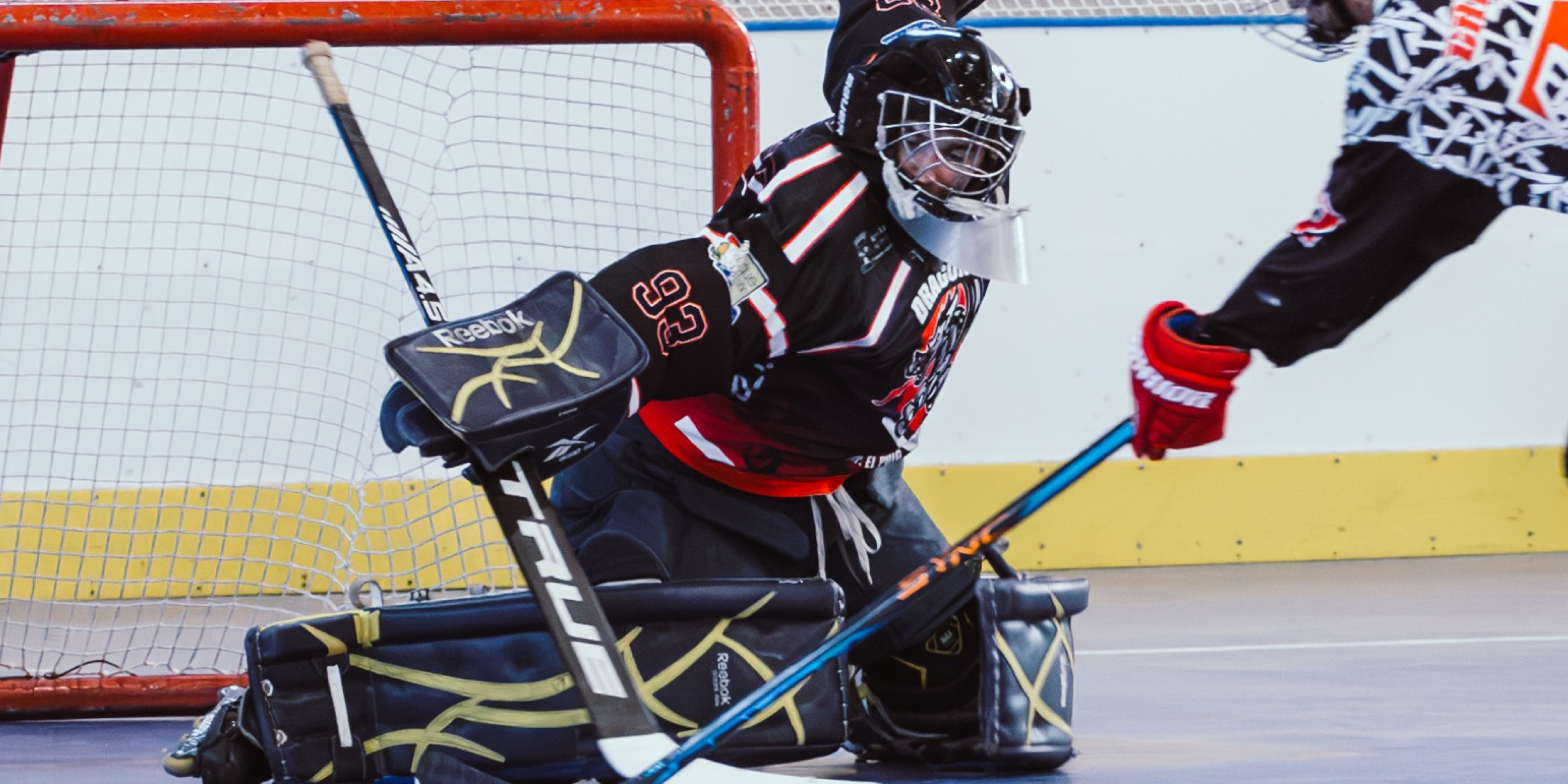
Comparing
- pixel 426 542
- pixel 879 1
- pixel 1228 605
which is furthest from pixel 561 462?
pixel 1228 605

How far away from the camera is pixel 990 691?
9.02 feet

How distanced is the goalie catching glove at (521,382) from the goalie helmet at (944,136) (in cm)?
48

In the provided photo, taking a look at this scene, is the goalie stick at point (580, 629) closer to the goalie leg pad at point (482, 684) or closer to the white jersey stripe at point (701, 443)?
the goalie leg pad at point (482, 684)

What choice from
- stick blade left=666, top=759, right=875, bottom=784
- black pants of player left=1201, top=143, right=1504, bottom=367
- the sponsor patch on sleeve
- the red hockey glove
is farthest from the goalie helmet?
stick blade left=666, top=759, right=875, bottom=784

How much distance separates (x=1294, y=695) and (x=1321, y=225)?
5.50 ft

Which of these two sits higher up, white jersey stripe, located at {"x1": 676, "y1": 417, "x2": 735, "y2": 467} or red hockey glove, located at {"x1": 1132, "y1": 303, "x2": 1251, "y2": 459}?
white jersey stripe, located at {"x1": 676, "y1": 417, "x2": 735, "y2": 467}

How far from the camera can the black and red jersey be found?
2.46 metres

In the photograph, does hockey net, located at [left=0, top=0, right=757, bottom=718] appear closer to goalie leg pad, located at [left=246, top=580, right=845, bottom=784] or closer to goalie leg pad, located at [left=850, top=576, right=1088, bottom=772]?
goalie leg pad, located at [left=850, top=576, right=1088, bottom=772]

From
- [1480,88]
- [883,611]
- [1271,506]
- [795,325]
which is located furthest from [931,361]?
[1271,506]

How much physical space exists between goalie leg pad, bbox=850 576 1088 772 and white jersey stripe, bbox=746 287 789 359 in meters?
0.57

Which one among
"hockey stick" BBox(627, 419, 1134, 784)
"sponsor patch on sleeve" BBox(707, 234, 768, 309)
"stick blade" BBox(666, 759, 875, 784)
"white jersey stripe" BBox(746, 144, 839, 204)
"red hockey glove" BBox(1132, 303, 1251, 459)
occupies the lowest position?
"stick blade" BBox(666, 759, 875, 784)

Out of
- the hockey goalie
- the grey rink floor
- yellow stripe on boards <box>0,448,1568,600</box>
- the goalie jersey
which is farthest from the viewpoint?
yellow stripe on boards <box>0,448,1568,600</box>

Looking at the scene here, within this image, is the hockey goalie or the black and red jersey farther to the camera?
the black and red jersey

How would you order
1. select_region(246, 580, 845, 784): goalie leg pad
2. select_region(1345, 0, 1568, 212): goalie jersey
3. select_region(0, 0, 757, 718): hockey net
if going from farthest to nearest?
1. select_region(0, 0, 757, 718): hockey net
2. select_region(246, 580, 845, 784): goalie leg pad
3. select_region(1345, 0, 1568, 212): goalie jersey
